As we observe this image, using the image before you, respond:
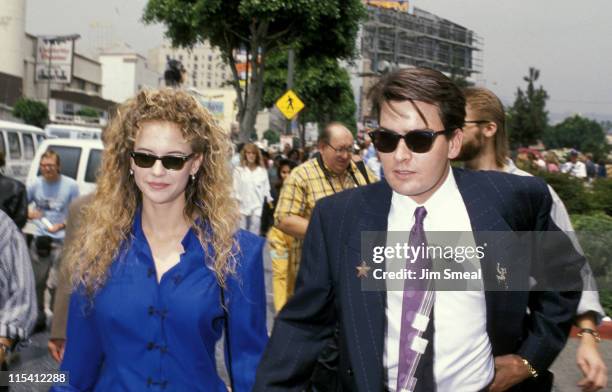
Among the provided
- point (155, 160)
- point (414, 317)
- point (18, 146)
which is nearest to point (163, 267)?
point (155, 160)

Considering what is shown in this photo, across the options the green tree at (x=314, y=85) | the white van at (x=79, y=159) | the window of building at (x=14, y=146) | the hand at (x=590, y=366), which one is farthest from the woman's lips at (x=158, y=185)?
the green tree at (x=314, y=85)

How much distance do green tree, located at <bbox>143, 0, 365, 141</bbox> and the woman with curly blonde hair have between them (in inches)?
917

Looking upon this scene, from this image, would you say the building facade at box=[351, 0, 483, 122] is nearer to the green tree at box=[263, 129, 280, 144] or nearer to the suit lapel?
the green tree at box=[263, 129, 280, 144]

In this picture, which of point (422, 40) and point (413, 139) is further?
point (422, 40)

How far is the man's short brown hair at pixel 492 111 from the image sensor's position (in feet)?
12.5

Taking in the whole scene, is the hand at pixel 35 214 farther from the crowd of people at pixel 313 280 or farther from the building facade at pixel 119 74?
the building facade at pixel 119 74

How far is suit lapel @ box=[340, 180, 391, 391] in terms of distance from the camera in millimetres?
2211

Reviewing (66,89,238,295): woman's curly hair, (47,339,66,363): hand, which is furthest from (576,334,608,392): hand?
(47,339,66,363): hand

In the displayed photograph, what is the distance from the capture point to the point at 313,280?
234 centimetres

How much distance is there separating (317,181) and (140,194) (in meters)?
3.30

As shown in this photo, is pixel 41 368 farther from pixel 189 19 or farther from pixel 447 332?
pixel 189 19

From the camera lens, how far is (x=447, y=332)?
2.24 metres

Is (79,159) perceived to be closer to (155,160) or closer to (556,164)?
(556,164)

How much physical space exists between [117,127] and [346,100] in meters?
52.3
